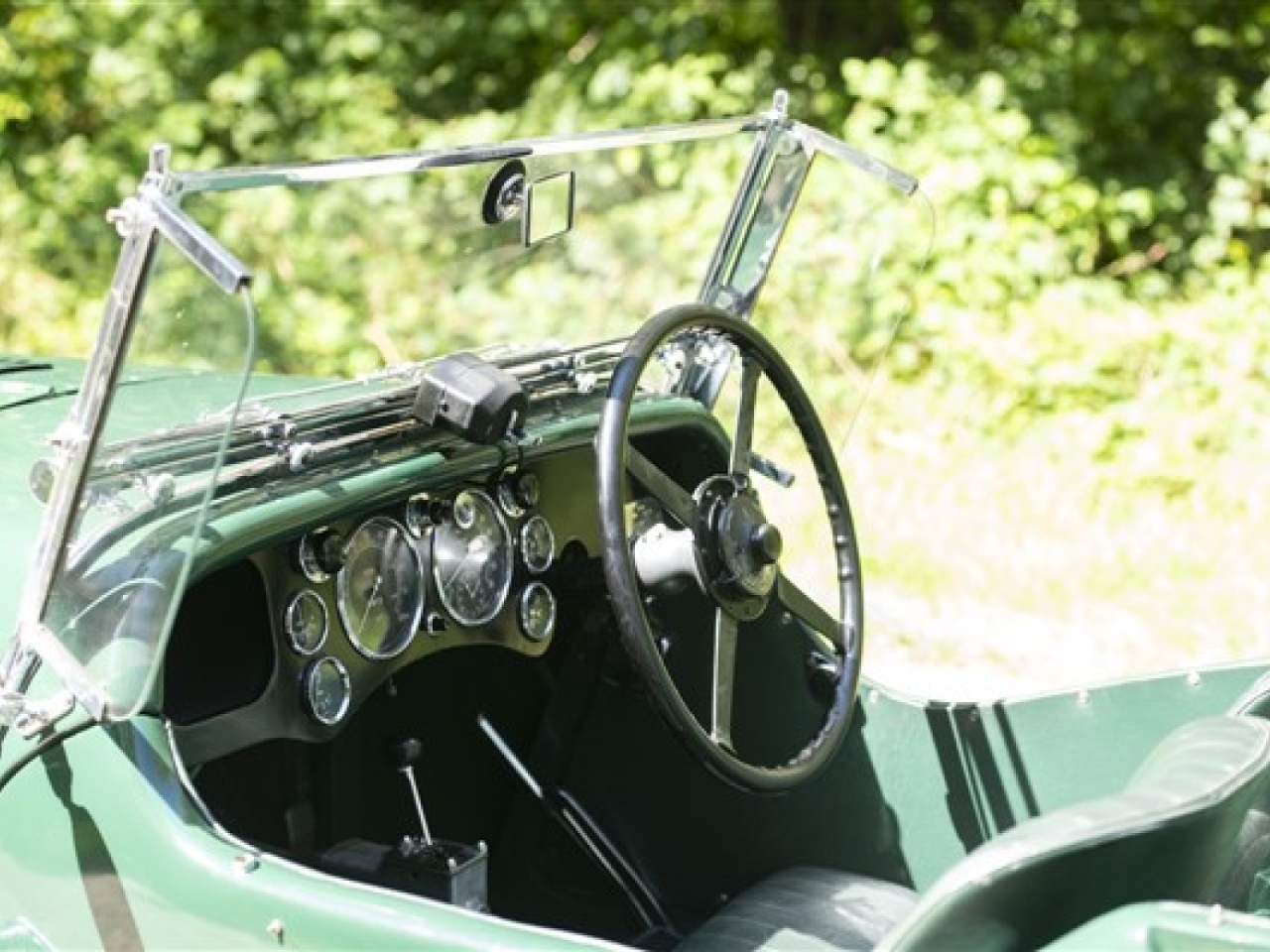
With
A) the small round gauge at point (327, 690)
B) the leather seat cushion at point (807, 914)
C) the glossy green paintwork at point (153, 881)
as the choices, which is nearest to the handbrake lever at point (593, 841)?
the leather seat cushion at point (807, 914)

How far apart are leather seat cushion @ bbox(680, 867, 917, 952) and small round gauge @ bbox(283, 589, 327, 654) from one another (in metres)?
0.74

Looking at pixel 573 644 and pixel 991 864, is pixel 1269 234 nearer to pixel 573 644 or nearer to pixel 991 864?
pixel 573 644

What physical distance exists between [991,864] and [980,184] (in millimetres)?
6160

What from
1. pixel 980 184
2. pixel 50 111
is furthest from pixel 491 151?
pixel 50 111

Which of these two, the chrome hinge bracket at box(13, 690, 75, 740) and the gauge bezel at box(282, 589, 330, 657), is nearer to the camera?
the chrome hinge bracket at box(13, 690, 75, 740)

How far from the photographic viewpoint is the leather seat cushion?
2846 mm

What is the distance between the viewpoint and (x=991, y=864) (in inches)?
76.3

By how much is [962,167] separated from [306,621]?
573 centimetres

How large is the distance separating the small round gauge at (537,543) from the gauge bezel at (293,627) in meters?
0.42

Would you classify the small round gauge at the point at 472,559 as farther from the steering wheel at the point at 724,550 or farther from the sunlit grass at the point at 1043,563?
the sunlit grass at the point at 1043,563

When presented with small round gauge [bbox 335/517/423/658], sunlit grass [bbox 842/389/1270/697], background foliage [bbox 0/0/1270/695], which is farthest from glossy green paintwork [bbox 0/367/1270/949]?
sunlit grass [bbox 842/389/1270/697]

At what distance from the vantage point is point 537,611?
9.64 feet

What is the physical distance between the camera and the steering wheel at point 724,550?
97.7 inches

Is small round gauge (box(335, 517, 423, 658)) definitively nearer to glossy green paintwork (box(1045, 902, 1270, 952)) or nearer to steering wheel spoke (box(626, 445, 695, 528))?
steering wheel spoke (box(626, 445, 695, 528))
